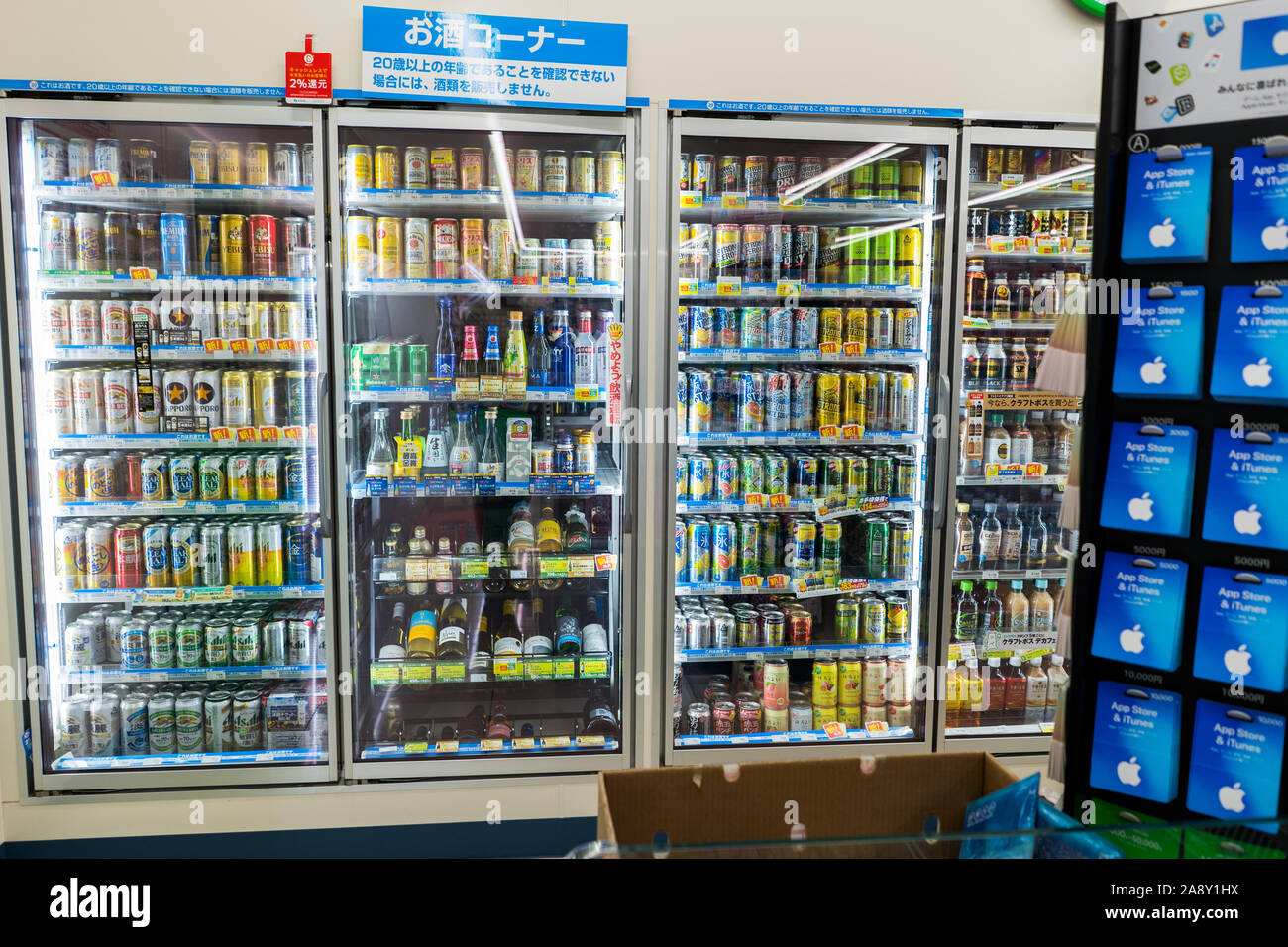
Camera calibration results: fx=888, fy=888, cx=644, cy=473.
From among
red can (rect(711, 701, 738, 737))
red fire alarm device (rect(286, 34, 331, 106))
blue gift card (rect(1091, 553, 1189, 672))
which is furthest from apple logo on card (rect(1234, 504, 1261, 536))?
red fire alarm device (rect(286, 34, 331, 106))

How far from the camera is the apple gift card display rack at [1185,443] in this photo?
4.76 ft

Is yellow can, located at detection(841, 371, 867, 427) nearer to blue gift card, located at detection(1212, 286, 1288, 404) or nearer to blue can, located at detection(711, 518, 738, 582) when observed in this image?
blue can, located at detection(711, 518, 738, 582)

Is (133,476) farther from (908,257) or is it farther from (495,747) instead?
(908,257)

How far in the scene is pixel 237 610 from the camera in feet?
10.8

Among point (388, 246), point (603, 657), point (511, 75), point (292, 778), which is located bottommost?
point (292, 778)

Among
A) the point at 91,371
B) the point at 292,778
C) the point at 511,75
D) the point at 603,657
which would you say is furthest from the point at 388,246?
the point at 292,778

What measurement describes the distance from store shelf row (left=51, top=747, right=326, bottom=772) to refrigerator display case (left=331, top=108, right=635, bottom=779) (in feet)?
0.63

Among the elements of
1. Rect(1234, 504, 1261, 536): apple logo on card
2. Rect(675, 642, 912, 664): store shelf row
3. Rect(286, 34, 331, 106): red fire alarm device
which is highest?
Rect(286, 34, 331, 106): red fire alarm device

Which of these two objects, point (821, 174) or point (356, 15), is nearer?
point (356, 15)

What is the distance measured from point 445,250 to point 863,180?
153 cm

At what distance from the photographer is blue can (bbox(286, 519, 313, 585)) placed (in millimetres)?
3141

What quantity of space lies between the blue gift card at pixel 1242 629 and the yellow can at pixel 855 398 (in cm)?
185
